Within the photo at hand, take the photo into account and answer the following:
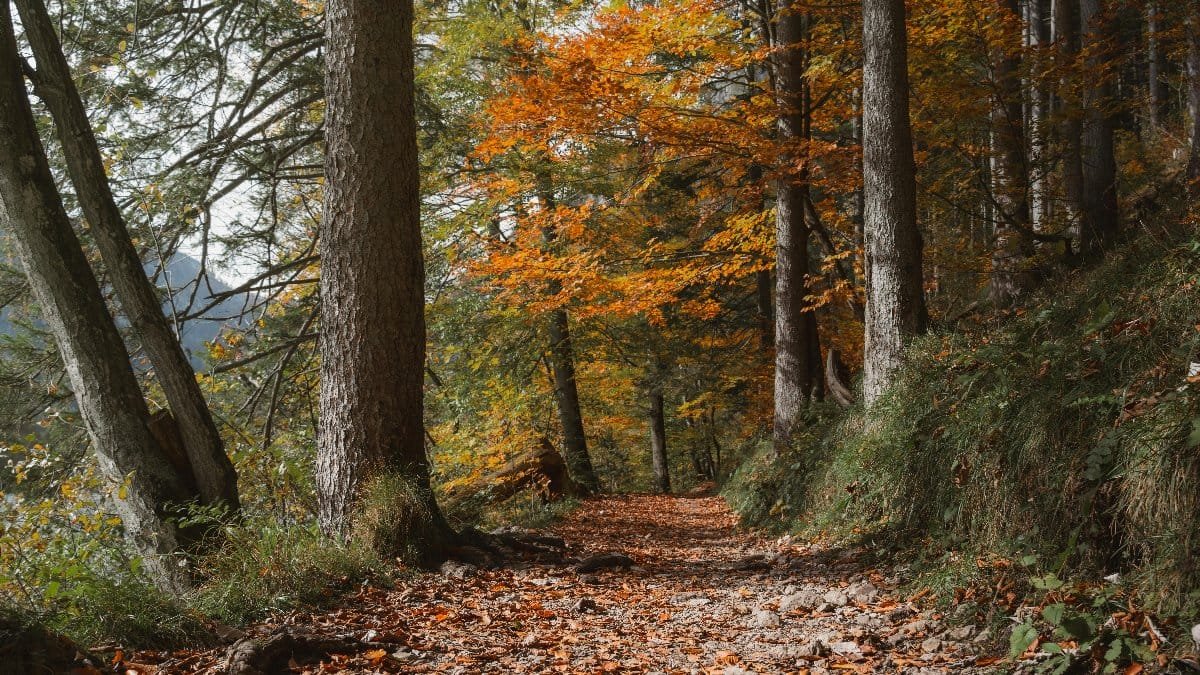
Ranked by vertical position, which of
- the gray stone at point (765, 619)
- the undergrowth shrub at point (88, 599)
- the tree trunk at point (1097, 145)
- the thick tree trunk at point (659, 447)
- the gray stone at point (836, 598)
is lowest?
the thick tree trunk at point (659, 447)

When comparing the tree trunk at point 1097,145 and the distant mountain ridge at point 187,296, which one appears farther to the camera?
the tree trunk at point 1097,145

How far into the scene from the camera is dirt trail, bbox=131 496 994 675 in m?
3.42

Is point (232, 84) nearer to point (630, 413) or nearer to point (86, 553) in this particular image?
point (86, 553)

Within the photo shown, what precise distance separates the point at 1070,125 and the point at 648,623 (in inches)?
377

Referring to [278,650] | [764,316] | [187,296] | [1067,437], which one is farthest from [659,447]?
[278,650]

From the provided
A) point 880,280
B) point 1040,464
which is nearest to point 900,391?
point 880,280

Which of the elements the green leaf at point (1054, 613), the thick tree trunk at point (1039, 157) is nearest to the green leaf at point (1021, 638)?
the green leaf at point (1054, 613)

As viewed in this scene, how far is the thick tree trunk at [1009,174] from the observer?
8688 mm

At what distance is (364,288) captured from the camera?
200 inches

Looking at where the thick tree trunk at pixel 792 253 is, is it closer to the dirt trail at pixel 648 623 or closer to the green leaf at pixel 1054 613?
A: the dirt trail at pixel 648 623

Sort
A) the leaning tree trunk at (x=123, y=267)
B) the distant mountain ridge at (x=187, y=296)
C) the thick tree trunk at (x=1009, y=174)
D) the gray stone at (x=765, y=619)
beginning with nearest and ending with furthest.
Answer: the gray stone at (x=765, y=619) → the leaning tree trunk at (x=123, y=267) → the distant mountain ridge at (x=187, y=296) → the thick tree trunk at (x=1009, y=174)

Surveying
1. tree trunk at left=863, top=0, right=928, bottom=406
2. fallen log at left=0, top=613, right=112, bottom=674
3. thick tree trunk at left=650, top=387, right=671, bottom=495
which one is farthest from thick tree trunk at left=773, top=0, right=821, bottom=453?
thick tree trunk at left=650, top=387, right=671, bottom=495

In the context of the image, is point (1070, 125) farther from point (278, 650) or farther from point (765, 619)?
point (278, 650)

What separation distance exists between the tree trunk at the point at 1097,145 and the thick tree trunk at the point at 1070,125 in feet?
0.33
